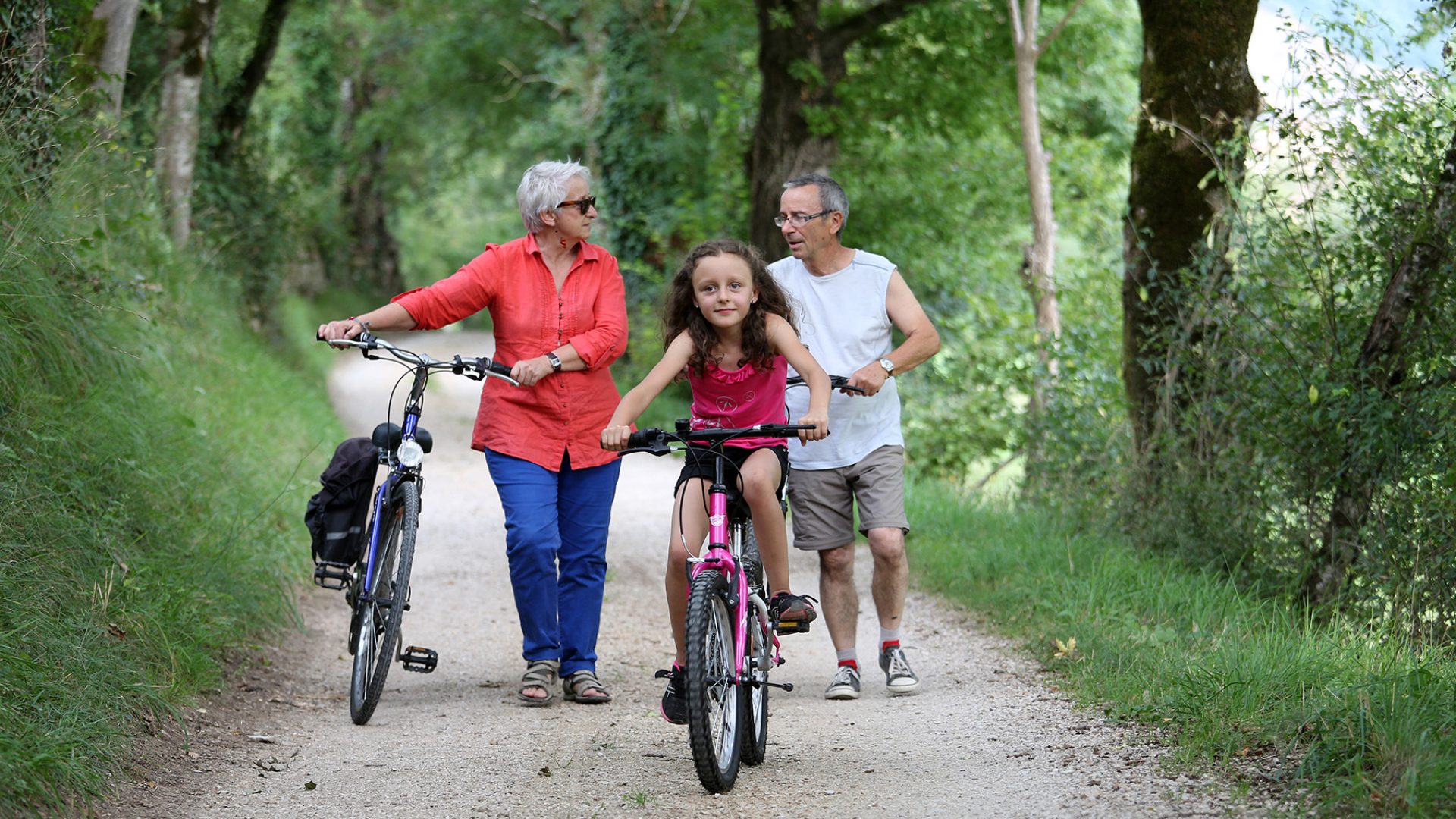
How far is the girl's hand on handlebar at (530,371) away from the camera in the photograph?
5.66m

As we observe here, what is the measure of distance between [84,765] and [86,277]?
4.15m

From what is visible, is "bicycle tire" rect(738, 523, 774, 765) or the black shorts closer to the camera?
"bicycle tire" rect(738, 523, 774, 765)

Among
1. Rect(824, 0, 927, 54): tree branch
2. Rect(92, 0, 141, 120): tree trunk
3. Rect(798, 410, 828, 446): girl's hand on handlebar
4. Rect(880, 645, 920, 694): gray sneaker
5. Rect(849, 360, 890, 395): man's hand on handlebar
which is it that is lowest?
Rect(880, 645, 920, 694): gray sneaker

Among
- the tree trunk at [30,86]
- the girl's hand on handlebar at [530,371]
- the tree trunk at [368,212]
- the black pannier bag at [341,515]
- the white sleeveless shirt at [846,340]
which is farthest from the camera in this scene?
the tree trunk at [368,212]

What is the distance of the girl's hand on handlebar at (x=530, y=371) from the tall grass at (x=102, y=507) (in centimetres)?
178

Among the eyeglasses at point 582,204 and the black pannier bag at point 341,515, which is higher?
the eyeglasses at point 582,204

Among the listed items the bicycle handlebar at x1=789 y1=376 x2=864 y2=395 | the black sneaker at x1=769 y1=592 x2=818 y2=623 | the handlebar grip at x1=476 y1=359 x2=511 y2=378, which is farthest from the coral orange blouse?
the black sneaker at x1=769 y1=592 x2=818 y2=623

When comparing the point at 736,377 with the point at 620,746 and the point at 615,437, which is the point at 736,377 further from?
the point at 620,746

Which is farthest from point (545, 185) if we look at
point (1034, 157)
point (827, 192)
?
point (1034, 157)

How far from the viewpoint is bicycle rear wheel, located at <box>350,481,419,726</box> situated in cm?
568

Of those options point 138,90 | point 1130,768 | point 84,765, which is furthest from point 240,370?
point 1130,768

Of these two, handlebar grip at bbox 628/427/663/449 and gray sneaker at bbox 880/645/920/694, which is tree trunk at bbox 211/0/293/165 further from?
handlebar grip at bbox 628/427/663/449

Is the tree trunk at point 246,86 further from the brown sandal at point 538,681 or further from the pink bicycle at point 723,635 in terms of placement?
the pink bicycle at point 723,635

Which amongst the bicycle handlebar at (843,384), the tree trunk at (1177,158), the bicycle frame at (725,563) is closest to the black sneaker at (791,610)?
the bicycle frame at (725,563)
